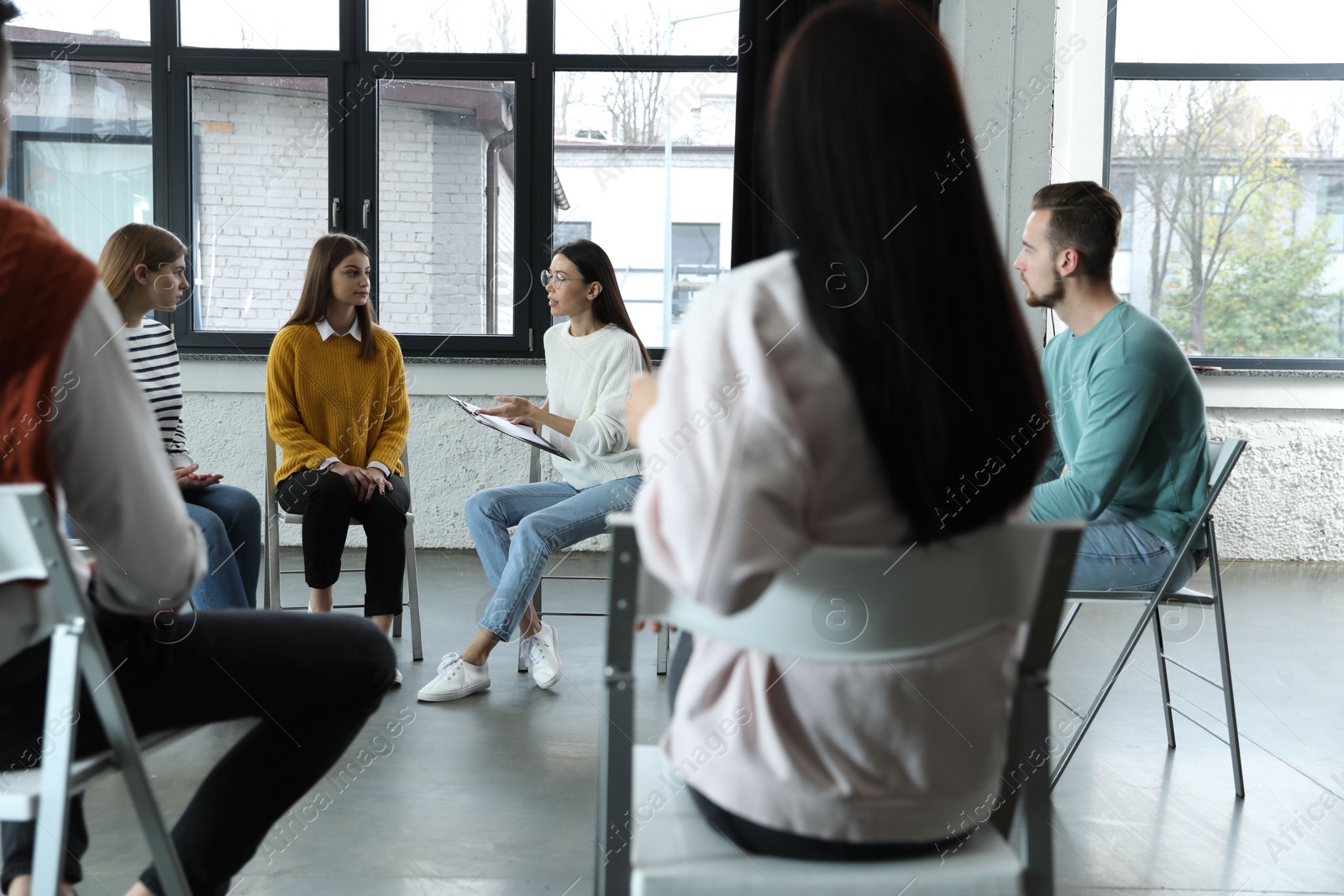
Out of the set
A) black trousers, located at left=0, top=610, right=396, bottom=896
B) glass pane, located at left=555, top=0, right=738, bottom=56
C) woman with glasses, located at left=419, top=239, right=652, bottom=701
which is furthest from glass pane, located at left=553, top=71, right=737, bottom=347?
black trousers, located at left=0, top=610, right=396, bottom=896

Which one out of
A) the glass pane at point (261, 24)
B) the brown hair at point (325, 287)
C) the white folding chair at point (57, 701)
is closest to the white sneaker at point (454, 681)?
the brown hair at point (325, 287)

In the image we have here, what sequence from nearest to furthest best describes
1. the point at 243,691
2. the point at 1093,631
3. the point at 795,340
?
the point at 795,340 → the point at 243,691 → the point at 1093,631

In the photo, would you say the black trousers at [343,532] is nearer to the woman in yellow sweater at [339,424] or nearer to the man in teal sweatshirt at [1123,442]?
the woman in yellow sweater at [339,424]

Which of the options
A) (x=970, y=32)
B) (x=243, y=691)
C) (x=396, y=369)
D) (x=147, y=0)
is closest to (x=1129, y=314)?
(x=243, y=691)

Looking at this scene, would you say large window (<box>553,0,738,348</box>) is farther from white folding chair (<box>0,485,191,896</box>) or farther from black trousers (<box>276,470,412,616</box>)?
white folding chair (<box>0,485,191,896</box>)

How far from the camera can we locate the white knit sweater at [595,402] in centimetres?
269

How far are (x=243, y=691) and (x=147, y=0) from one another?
162 inches

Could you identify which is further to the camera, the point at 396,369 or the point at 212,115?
the point at 212,115

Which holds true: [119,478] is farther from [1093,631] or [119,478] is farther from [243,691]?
[1093,631]

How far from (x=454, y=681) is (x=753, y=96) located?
2786 mm

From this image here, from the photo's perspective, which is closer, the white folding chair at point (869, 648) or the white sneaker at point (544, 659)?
the white folding chair at point (869, 648)

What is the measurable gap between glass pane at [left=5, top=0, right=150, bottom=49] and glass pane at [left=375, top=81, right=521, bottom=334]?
41.1 inches

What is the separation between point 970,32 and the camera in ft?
13.1

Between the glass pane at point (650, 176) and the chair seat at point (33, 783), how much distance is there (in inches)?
140
